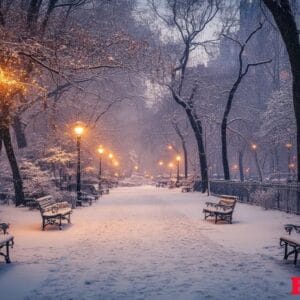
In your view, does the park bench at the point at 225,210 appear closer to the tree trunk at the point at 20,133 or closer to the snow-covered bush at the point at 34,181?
the snow-covered bush at the point at 34,181

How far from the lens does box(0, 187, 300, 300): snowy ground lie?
7617 mm

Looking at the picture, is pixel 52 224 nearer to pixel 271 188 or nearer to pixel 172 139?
pixel 271 188

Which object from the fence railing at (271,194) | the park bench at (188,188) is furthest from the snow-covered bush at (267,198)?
the park bench at (188,188)

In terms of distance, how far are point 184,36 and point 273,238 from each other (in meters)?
28.5

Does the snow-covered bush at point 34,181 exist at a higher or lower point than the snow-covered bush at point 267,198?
higher

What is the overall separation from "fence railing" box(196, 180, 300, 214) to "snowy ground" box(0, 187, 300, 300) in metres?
2.76

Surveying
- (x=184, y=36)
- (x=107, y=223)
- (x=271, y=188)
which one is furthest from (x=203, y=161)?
(x=107, y=223)

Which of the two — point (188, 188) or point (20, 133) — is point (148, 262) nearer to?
point (20, 133)

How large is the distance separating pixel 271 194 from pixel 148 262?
13.7 m

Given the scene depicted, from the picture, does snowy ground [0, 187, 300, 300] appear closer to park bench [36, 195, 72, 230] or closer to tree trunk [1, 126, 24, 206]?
park bench [36, 195, 72, 230]

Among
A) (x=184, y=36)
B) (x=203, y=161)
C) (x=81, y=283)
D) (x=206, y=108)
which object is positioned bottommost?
(x=81, y=283)

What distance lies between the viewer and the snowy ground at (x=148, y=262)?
7617 mm

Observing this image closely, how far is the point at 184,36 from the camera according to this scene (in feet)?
129

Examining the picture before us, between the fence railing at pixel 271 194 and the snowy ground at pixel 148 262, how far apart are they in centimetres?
276
